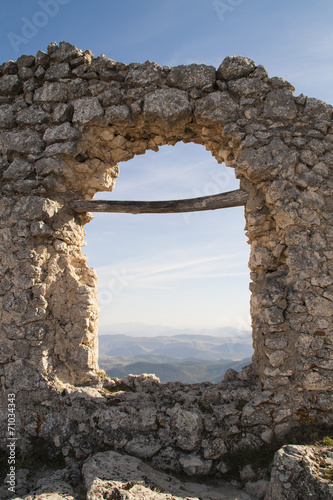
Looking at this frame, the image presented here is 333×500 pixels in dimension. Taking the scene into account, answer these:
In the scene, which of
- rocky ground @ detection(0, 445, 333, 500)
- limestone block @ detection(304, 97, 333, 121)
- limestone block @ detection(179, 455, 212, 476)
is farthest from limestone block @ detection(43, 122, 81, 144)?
limestone block @ detection(179, 455, 212, 476)

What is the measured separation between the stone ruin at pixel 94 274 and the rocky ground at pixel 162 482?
0.78 ft

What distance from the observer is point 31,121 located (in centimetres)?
488

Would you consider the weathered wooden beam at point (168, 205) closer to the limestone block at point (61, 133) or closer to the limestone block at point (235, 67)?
the limestone block at point (61, 133)

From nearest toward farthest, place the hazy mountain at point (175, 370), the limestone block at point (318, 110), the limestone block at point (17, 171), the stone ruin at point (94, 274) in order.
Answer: the stone ruin at point (94, 274), the limestone block at point (318, 110), the limestone block at point (17, 171), the hazy mountain at point (175, 370)

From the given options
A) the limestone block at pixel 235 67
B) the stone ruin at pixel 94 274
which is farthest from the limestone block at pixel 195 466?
the limestone block at pixel 235 67

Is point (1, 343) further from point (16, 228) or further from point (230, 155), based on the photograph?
point (230, 155)

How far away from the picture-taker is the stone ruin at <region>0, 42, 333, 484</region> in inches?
155

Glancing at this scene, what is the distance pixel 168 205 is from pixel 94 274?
1502 mm

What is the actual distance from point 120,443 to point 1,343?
1.90 metres

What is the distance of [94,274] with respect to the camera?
16.6ft

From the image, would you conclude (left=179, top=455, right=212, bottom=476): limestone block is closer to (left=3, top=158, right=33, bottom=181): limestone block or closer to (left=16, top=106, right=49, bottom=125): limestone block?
(left=3, top=158, right=33, bottom=181): limestone block

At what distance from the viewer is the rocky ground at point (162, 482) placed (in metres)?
2.93

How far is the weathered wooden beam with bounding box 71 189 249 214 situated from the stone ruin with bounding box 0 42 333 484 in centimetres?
15

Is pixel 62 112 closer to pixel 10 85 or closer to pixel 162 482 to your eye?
pixel 10 85
